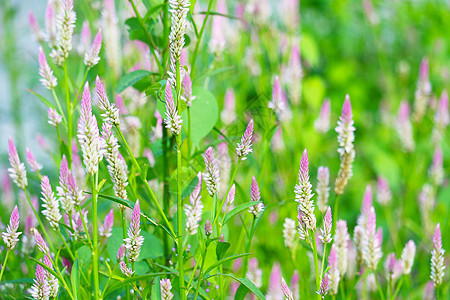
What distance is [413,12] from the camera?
2.52 metres

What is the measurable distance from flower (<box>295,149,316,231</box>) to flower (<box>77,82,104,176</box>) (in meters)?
0.27

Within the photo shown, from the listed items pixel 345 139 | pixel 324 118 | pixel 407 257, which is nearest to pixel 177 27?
pixel 345 139

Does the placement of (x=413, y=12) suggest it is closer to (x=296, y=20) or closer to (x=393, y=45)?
(x=393, y=45)

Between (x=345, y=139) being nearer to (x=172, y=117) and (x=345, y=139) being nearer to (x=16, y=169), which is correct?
(x=172, y=117)

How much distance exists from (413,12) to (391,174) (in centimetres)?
89

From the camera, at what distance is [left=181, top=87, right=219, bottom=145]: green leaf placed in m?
0.96

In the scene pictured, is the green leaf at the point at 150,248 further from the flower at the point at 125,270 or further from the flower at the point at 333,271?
the flower at the point at 333,271

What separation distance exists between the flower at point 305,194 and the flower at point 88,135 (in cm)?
27

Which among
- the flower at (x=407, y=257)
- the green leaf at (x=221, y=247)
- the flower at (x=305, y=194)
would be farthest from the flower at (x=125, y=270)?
the flower at (x=407, y=257)

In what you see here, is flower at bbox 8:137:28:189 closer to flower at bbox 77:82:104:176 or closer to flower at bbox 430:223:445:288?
flower at bbox 77:82:104:176

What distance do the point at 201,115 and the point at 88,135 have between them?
0.30 metres

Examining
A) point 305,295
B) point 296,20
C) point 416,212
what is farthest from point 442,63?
point 305,295

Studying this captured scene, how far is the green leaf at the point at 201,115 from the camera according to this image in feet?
3.14

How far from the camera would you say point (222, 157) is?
46.3 inches
